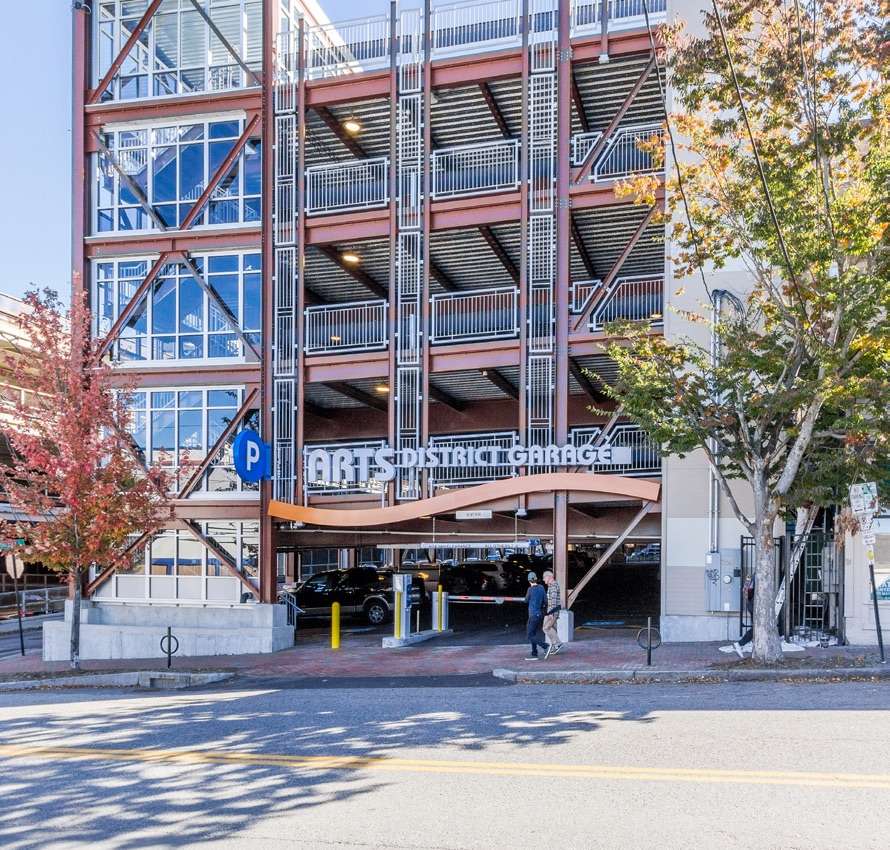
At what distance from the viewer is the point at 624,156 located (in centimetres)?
2266

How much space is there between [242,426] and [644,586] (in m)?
19.2

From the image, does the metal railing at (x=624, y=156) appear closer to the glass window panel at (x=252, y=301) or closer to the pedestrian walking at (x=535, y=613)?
the glass window panel at (x=252, y=301)

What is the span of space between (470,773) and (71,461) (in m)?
13.0

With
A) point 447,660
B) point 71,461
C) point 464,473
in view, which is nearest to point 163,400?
point 71,461

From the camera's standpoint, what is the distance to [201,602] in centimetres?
2366

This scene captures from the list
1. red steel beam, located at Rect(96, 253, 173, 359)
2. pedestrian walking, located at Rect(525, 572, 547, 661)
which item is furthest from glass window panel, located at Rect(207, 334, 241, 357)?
pedestrian walking, located at Rect(525, 572, 547, 661)

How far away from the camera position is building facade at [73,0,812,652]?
851 inches

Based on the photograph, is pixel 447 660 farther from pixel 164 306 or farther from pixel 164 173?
pixel 164 173

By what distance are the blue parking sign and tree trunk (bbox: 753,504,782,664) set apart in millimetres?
11356

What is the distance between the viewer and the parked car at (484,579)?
31969 millimetres

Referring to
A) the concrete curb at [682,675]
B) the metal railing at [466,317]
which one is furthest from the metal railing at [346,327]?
the concrete curb at [682,675]

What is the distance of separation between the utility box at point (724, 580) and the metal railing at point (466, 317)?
7067mm

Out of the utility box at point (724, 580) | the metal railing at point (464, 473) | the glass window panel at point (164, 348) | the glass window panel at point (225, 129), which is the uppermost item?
the glass window panel at point (225, 129)

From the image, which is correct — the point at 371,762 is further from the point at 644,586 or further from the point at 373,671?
the point at 644,586
